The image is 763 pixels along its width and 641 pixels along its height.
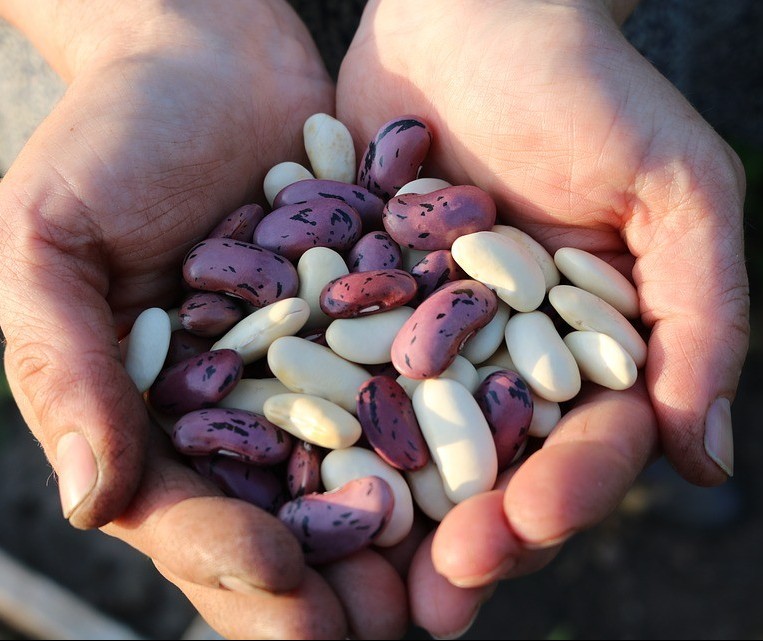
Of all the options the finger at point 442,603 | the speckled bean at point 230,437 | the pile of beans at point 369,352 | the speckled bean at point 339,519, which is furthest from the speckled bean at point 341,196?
the finger at point 442,603

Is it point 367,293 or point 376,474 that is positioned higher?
point 367,293

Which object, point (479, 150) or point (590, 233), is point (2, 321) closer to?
point (479, 150)

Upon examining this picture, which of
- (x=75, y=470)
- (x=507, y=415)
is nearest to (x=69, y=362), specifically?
(x=75, y=470)

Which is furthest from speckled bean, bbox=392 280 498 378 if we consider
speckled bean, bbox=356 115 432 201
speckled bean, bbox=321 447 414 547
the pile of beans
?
speckled bean, bbox=356 115 432 201

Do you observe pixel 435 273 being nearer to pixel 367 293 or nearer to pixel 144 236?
pixel 367 293

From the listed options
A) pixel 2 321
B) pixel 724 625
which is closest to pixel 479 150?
pixel 2 321

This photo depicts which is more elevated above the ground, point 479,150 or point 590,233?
point 479,150

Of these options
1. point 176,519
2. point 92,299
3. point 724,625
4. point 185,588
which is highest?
point 92,299
